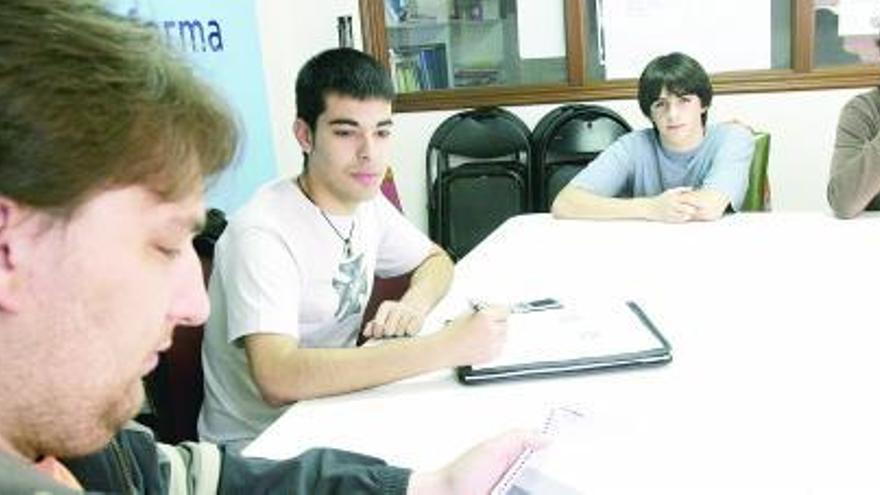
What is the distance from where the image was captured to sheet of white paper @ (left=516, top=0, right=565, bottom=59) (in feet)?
13.1

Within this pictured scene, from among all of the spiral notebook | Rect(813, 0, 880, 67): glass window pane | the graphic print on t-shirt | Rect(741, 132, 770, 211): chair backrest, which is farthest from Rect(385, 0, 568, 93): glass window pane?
the spiral notebook

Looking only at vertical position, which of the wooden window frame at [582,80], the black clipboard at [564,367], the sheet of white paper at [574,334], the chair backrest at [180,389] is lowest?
the chair backrest at [180,389]

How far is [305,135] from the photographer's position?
176 cm

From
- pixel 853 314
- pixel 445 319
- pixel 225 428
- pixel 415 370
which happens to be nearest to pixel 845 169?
pixel 853 314

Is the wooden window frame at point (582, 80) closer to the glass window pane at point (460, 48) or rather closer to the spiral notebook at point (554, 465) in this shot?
the glass window pane at point (460, 48)

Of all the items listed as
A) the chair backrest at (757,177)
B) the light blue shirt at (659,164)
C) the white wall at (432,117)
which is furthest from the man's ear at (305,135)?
the white wall at (432,117)

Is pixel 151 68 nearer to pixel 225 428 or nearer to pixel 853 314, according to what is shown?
pixel 225 428

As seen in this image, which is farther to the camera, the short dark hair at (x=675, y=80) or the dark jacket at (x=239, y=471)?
the short dark hair at (x=675, y=80)

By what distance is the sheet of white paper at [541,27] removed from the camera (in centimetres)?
400

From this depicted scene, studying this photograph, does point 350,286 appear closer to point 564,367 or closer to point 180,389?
point 180,389

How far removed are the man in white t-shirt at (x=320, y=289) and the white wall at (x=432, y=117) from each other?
218 cm

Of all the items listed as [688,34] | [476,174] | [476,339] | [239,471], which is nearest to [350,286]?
[476,339]

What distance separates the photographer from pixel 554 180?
3.92 meters

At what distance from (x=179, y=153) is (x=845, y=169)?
2.06m
